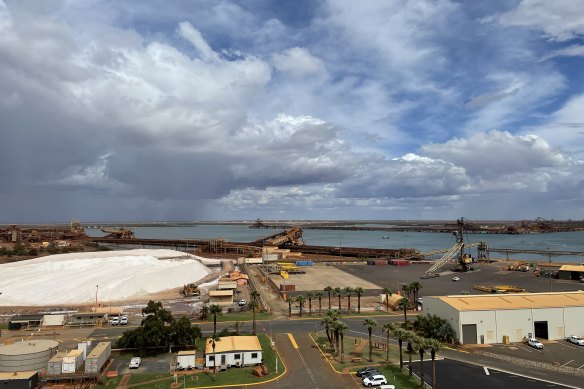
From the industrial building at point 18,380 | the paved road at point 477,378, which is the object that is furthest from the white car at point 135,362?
the paved road at point 477,378

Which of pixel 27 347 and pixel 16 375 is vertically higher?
pixel 27 347

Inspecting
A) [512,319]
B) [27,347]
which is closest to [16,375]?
[27,347]

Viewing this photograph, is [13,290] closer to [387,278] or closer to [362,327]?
[362,327]

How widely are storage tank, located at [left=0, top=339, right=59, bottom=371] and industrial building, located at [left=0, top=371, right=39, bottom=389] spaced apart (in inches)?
83.7

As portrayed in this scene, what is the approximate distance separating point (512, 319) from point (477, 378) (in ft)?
61.4

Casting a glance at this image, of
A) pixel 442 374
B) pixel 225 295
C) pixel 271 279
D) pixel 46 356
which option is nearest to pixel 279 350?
pixel 442 374

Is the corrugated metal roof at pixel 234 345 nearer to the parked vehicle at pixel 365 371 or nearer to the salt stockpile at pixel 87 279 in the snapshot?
the parked vehicle at pixel 365 371

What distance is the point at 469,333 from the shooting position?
57.1 metres

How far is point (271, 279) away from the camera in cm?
11350

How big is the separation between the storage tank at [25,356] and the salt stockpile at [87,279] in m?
40.4

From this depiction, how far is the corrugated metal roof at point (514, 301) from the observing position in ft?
195

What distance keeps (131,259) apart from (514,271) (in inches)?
4425

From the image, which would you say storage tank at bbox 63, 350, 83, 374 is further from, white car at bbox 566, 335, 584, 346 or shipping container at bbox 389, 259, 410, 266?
shipping container at bbox 389, 259, 410, 266

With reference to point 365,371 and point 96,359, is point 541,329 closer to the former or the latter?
point 365,371
